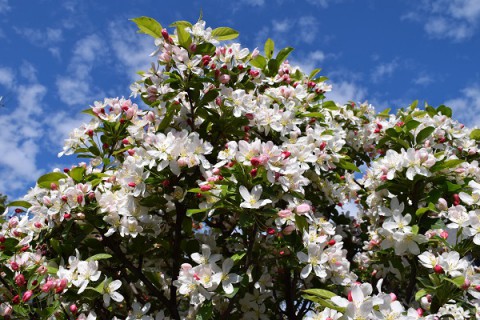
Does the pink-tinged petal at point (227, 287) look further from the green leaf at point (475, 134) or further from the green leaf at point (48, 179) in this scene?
the green leaf at point (475, 134)

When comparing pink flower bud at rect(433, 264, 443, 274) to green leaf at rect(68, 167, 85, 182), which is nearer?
pink flower bud at rect(433, 264, 443, 274)

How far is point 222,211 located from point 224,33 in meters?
0.99

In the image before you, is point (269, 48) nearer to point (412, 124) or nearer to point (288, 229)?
point (412, 124)

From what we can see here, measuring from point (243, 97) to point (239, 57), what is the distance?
0.47 m

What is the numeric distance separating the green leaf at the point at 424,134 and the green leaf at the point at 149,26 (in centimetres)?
161

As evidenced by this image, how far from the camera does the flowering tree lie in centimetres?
226

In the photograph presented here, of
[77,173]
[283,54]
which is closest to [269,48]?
[283,54]

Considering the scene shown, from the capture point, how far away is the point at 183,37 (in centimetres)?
263

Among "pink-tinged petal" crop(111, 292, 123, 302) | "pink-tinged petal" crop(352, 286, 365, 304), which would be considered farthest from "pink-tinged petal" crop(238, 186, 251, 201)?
"pink-tinged petal" crop(111, 292, 123, 302)

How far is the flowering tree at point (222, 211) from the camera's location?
7.41 feet

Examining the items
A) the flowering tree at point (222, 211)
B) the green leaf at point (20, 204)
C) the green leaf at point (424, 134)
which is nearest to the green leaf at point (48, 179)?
the flowering tree at point (222, 211)

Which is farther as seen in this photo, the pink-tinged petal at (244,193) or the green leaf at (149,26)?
the green leaf at (149,26)

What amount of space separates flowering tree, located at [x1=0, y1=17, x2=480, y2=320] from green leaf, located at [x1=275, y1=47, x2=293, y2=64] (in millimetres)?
15

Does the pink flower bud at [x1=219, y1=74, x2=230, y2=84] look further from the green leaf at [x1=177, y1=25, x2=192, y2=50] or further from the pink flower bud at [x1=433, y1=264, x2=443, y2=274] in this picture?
the pink flower bud at [x1=433, y1=264, x2=443, y2=274]
